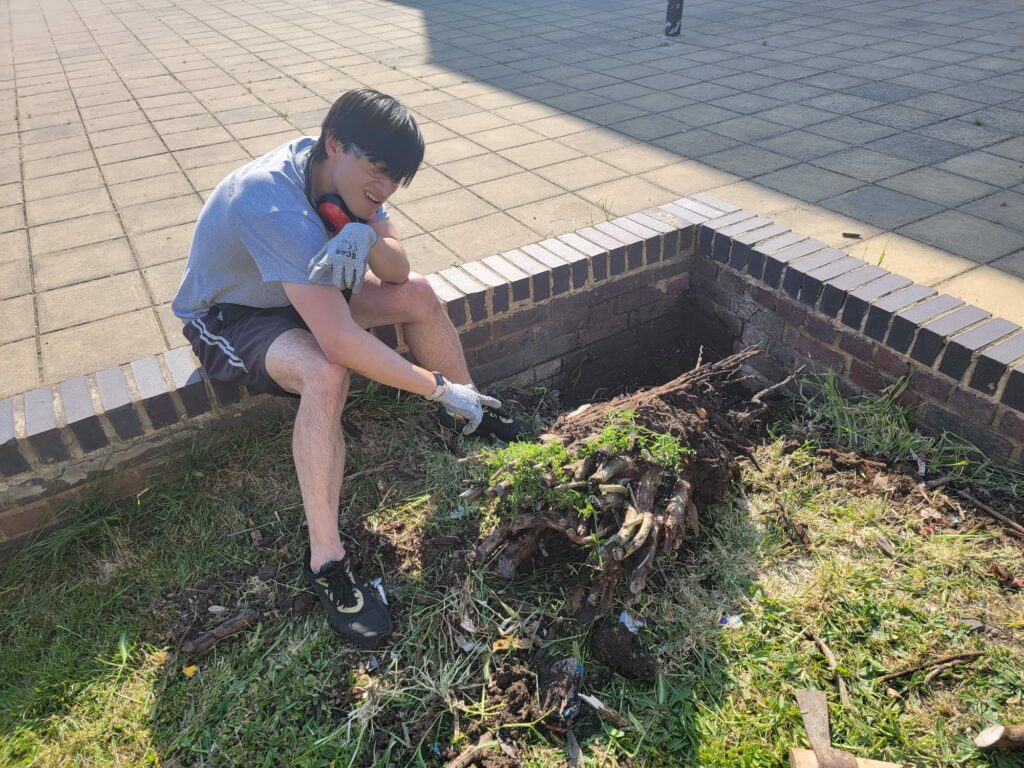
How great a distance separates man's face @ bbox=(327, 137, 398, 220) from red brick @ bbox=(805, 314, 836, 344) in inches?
64.9

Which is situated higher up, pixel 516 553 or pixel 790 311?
pixel 790 311

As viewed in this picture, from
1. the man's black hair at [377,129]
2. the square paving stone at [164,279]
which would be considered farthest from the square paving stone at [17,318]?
the man's black hair at [377,129]

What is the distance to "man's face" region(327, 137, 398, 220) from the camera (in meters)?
2.20

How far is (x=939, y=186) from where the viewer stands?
3566 millimetres

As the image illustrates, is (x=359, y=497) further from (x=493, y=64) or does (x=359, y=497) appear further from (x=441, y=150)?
(x=493, y=64)

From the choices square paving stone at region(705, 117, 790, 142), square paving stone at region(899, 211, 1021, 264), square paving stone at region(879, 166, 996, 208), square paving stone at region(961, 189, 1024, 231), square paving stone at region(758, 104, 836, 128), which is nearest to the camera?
square paving stone at region(899, 211, 1021, 264)

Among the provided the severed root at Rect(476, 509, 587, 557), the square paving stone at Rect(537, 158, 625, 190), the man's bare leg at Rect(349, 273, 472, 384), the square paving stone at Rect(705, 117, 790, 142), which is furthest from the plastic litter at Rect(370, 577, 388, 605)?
the square paving stone at Rect(705, 117, 790, 142)

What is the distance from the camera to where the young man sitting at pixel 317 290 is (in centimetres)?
214

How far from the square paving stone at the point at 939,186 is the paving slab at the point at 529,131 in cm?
1

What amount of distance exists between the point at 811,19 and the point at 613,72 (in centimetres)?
254

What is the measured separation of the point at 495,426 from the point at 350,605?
87 cm

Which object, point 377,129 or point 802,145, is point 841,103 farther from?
point 377,129

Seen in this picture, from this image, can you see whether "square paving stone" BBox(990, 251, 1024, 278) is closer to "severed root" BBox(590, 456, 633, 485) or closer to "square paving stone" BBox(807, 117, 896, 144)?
"square paving stone" BBox(807, 117, 896, 144)

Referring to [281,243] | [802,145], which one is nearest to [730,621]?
[281,243]
